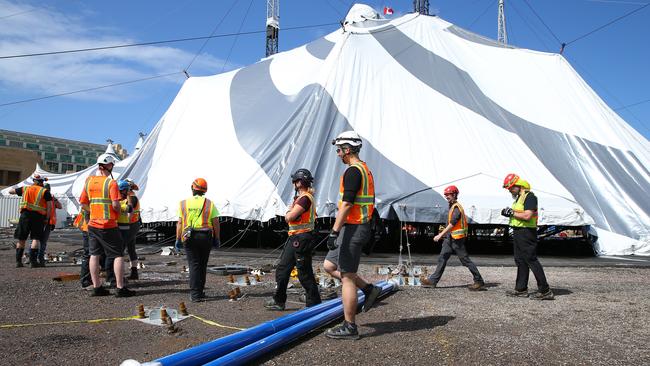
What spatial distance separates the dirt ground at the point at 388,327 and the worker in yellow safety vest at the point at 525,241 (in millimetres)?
205

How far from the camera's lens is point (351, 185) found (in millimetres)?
3910

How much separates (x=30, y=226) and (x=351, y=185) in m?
6.27

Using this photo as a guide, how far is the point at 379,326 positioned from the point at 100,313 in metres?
2.49

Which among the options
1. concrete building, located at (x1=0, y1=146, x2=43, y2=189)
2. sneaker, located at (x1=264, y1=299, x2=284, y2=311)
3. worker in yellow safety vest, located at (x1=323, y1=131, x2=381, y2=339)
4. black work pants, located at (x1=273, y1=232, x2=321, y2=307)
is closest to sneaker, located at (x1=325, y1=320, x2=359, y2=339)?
worker in yellow safety vest, located at (x1=323, y1=131, x2=381, y2=339)

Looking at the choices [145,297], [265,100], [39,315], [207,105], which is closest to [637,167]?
[265,100]

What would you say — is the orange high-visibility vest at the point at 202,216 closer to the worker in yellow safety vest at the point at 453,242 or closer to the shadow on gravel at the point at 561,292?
the worker in yellow safety vest at the point at 453,242

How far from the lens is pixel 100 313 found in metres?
4.73

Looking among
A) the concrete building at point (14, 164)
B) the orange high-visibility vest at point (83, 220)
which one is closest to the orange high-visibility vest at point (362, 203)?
the orange high-visibility vest at point (83, 220)

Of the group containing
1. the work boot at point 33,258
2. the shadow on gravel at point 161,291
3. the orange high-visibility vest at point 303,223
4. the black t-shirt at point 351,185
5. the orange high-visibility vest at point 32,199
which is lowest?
the shadow on gravel at point 161,291

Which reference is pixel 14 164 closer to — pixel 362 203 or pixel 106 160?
pixel 106 160

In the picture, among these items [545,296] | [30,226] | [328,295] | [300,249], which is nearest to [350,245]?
[300,249]

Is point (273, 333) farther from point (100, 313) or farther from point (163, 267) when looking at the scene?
point (163, 267)

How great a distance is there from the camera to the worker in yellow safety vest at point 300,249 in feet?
16.0

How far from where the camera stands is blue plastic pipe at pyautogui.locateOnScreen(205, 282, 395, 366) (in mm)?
3036
